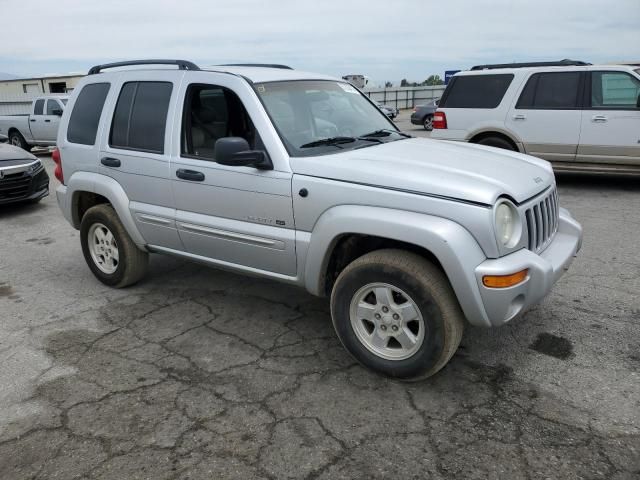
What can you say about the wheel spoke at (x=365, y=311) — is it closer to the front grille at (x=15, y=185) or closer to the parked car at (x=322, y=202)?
the parked car at (x=322, y=202)

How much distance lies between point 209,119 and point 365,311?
6.10ft

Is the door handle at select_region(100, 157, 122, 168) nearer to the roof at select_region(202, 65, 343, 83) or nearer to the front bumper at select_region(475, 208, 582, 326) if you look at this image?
the roof at select_region(202, 65, 343, 83)

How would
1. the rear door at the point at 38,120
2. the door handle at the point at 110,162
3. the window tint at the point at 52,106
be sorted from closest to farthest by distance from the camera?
the door handle at the point at 110,162 < the window tint at the point at 52,106 < the rear door at the point at 38,120

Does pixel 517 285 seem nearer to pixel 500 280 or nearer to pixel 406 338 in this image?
pixel 500 280

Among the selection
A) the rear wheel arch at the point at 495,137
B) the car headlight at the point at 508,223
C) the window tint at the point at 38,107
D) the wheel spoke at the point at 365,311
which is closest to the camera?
the car headlight at the point at 508,223

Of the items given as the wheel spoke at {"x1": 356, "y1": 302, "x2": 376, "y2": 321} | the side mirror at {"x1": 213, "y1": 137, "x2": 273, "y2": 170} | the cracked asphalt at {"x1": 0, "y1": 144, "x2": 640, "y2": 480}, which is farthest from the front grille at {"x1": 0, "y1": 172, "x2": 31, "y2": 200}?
the wheel spoke at {"x1": 356, "y1": 302, "x2": 376, "y2": 321}

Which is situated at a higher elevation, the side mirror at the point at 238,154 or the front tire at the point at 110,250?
the side mirror at the point at 238,154

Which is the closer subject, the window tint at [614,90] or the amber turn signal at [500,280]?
the amber turn signal at [500,280]

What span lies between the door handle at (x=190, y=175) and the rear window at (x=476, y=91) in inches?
248

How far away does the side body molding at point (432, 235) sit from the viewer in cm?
288

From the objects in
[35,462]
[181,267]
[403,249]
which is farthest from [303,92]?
[35,462]

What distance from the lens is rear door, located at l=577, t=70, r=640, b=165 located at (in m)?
8.02

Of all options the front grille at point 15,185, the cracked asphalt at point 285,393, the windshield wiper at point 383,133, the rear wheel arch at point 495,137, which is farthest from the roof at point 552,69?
the front grille at point 15,185

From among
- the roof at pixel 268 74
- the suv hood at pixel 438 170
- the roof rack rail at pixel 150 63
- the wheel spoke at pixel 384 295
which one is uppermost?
the roof rack rail at pixel 150 63
